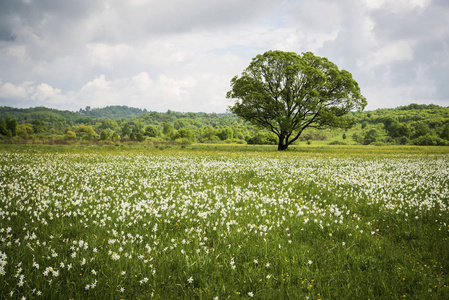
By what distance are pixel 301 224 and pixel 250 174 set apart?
20.5 feet

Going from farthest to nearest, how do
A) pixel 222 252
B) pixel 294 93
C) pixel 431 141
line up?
pixel 431 141, pixel 294 93, pixel 222 252

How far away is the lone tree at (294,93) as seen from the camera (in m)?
35.5

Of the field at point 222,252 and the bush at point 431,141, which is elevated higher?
the bush at point 431,141

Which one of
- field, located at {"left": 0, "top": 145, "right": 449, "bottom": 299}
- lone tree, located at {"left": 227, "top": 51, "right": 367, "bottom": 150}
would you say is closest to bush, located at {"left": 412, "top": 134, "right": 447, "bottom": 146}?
lone tree, located at {"left": 227, "top": 51, "right": 367, "bottom": 150}

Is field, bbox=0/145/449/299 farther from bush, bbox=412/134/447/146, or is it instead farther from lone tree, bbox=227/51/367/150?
bush, bbox=412/134/447/146

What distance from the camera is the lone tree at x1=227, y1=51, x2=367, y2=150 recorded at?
116 feet

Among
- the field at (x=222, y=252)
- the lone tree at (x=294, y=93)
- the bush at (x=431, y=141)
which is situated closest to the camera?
the field at (x=222, y=252)

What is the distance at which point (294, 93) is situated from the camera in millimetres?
37938

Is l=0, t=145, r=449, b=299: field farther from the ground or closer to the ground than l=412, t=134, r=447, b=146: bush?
closer to the ground

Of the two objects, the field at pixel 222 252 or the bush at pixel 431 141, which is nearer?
the field at pixel 222 252

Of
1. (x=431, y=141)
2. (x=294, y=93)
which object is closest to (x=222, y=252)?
(x=294, y=93)

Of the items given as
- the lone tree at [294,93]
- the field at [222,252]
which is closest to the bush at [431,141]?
the lone tree at [294,93]

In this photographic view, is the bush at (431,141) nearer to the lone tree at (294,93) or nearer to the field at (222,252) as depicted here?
the lone tree at (294,93)

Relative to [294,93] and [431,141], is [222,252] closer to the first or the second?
[294,93]
